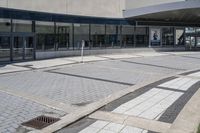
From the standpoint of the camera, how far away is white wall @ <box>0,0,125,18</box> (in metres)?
25.7

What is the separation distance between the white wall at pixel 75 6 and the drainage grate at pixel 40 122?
17.5 m

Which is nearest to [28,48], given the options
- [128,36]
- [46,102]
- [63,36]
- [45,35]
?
[45,35]

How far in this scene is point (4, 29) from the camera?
79.7 ft

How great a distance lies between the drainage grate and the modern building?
16.4 m

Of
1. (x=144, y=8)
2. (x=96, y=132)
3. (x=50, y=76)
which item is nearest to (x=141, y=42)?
(x=144, y=8)

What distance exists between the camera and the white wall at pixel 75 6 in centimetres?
2571

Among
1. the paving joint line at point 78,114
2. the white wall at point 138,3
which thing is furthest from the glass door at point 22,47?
the paving joint line at point 78,114

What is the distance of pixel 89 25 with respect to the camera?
32.0 m

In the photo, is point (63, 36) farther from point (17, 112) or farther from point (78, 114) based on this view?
point (78, 114)

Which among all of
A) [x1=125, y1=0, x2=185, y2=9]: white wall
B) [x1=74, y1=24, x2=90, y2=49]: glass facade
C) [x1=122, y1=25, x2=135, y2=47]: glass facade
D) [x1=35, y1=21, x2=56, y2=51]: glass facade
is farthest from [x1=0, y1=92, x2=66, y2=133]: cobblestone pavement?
[x1=125, y1=0, x2=185, y2=9]: white wall

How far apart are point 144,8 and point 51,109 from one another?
25427 millimetres

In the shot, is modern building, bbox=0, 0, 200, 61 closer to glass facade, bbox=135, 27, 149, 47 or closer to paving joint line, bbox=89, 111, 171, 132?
glass facade, bbox=135, 27, 149, 47

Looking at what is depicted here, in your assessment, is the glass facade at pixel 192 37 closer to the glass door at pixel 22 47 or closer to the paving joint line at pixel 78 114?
the glass door at pixel 22 47

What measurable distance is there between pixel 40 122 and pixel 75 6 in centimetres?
2306
